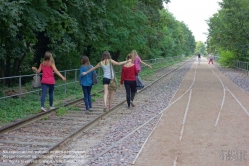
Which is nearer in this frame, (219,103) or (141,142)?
(141,142)

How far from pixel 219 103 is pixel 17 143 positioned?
8651 millimetres

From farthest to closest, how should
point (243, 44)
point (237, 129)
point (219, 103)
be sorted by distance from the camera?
1. point (243, 44)
2. point (219, 103)
3. point (237, 129)

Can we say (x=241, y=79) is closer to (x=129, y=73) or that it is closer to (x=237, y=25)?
(x=237, y=25)

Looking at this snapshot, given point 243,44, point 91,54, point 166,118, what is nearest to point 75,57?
point 91,54

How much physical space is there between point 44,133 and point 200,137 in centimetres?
363

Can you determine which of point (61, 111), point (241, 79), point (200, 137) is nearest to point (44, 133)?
point (61, 111)

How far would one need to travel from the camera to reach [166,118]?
10.2 m

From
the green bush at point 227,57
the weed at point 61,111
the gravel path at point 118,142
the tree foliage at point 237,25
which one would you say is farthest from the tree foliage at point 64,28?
the green bush at point 227,57

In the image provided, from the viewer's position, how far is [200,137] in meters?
7.95

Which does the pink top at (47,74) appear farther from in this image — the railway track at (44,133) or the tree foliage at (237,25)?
the tree foliage at (237,25)

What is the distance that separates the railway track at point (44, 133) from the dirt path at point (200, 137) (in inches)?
57.2

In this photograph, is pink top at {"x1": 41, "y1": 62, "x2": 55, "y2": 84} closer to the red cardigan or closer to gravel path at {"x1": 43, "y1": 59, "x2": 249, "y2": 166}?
gravel path at {"x1": 43, "y1": 59, "x2": 249, "y2": 166}

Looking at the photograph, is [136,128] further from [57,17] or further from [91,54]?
[91,54]

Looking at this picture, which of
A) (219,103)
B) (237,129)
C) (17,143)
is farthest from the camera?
(219,103)
